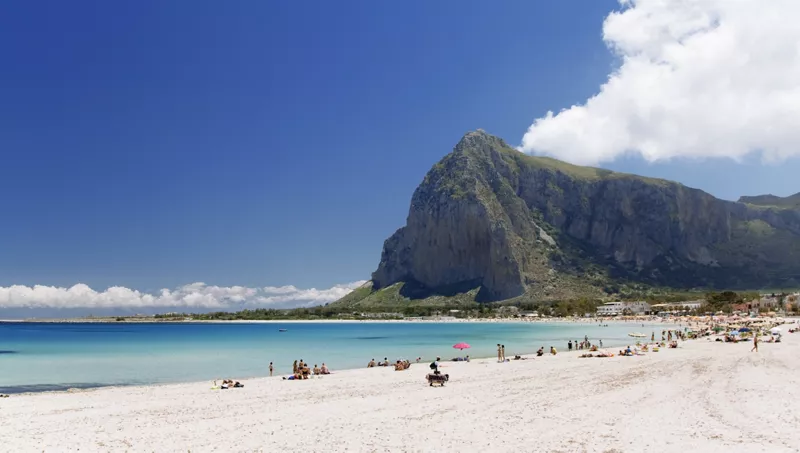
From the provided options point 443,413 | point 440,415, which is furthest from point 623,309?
point 440,415

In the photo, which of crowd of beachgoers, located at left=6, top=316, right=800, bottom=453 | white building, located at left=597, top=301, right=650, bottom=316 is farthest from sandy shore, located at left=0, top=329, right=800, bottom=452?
white building, located at left=597, top=301, right=650, bottom=316

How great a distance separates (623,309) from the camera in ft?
524

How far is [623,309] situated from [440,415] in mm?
156575

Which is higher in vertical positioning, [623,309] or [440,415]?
[440,415]

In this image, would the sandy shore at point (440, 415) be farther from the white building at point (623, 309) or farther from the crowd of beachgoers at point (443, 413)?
the white building at point (623, 309)

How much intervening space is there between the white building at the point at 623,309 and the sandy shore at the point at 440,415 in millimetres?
136969

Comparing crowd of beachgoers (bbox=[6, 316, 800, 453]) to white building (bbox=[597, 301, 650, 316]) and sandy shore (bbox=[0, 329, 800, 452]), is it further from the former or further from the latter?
white building (bbox=[597, 301, 650, 316])

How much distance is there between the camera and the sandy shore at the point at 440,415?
Answer: 1380 cm

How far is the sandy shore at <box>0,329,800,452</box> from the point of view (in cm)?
1380

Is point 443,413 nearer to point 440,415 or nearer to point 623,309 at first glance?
point 440,415

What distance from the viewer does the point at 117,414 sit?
63.4ft

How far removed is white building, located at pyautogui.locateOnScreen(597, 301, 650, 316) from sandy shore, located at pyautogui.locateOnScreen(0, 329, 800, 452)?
137 meters

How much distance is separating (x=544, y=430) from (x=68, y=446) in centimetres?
1253

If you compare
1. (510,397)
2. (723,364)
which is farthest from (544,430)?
(723,364)
